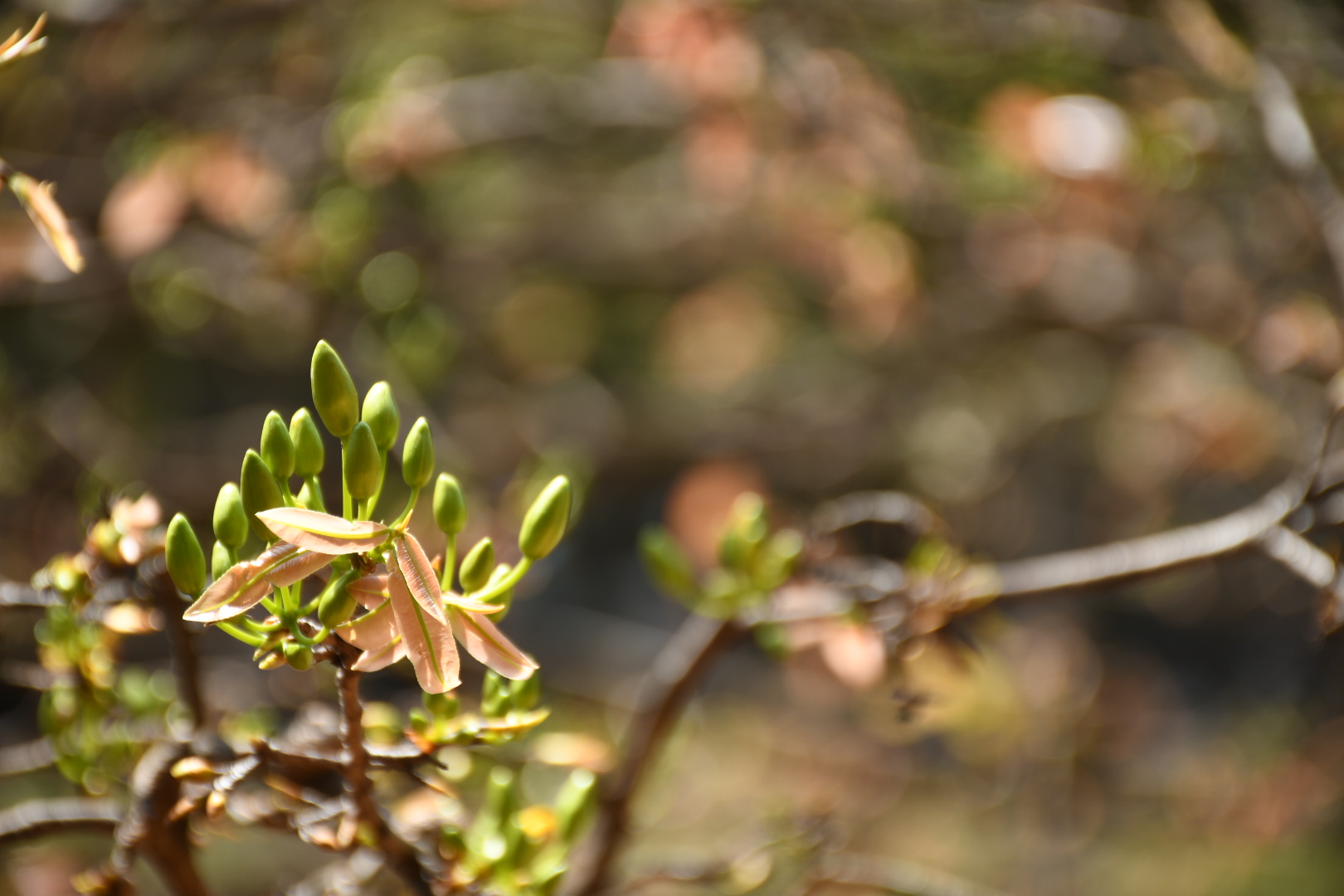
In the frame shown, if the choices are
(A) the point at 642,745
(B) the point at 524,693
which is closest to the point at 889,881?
(A) the point at 642,745

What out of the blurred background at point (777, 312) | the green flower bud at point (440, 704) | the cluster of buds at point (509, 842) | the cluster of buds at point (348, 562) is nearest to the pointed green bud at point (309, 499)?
the cluster of buds at point (348, 562)

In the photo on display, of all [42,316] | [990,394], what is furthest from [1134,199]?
[42,316]

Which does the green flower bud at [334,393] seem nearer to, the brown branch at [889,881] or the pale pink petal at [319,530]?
the pale pink petal at [319,530]

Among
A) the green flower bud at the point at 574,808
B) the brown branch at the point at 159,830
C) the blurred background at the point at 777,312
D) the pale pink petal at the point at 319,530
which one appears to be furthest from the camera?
the blurred background at the point at 777,312

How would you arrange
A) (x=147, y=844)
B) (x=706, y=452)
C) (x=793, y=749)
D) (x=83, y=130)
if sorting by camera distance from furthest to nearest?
(x=793, y=749) < (x=706, y=452) < (x=83, y=130) < (x=147, y=844)

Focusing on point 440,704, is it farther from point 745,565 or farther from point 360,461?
point 745,565

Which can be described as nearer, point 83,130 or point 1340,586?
point 1340,586

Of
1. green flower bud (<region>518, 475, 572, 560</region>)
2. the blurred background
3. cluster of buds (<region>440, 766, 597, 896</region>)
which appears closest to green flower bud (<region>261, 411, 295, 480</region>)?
green flower bud (<region>518, 475, 572, 560</region>)

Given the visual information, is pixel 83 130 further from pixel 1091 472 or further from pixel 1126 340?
pixel 1091 472
